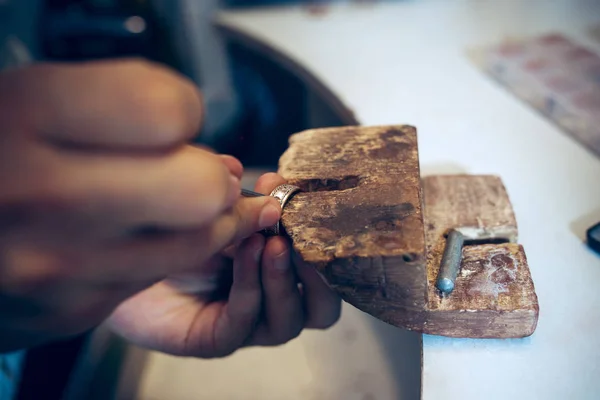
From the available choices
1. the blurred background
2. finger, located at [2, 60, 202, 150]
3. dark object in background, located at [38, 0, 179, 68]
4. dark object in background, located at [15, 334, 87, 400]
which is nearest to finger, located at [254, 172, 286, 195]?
finger, located at [2, 60, 202, 150]

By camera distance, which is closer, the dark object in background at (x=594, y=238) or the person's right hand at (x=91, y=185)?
the person's right hand at (x=91, y=185)

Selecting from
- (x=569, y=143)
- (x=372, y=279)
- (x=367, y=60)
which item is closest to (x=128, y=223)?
(x=372, y=279)

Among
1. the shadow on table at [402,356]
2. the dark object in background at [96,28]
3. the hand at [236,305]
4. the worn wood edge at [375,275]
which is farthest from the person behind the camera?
the dark object in background at [96,28]

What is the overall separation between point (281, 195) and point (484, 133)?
0.50 meters

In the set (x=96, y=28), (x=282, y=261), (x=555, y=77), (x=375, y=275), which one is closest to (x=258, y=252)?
(x=282, y=261)

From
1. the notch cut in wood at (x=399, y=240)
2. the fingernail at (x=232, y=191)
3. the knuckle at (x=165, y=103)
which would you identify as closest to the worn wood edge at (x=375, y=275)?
the notch cut in wood at (x=399, y=240)

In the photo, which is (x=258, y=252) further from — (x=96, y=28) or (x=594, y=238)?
(x=96, y=28)

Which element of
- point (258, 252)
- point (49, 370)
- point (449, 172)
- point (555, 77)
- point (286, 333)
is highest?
point (555, 77)

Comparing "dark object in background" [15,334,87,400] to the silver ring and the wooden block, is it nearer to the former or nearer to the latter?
the silver ring

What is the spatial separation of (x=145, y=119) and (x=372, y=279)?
30 centimetres

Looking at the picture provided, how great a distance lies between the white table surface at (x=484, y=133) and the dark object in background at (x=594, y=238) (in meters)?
0.01

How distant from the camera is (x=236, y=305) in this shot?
0.66 meters

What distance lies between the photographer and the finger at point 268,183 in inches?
24.7

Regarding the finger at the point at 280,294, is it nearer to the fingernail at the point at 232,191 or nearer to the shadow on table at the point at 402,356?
the fingernail at the point at 232,191
